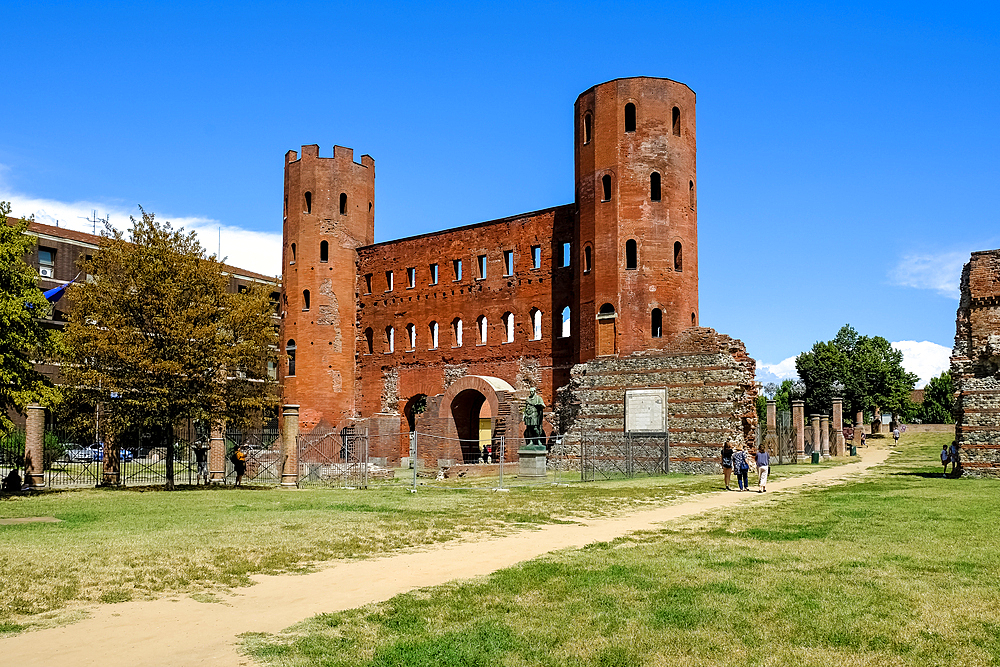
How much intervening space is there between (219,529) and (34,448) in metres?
15.3

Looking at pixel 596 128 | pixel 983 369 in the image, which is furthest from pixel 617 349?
pixel 983 369

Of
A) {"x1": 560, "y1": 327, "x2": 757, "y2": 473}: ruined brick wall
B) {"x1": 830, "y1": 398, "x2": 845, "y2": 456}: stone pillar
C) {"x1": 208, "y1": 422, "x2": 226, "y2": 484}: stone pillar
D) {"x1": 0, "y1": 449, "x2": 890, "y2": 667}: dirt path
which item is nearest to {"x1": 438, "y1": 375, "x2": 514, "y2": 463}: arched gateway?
{"x1": 560, "y1": 327, "x2": 757, "y2": 473}: ruined brick wall

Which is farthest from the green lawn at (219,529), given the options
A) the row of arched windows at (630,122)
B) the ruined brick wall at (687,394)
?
the row of arched windows at (630,122)

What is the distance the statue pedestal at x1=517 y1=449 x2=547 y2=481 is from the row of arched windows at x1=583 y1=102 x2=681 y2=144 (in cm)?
1469

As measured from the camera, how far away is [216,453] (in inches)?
1182

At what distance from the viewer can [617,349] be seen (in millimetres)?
35719

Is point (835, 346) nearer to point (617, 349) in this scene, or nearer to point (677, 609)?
point (617, 349)

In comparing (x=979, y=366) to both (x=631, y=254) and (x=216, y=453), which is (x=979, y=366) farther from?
(x=216, y=453)

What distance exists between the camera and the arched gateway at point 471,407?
127 feet

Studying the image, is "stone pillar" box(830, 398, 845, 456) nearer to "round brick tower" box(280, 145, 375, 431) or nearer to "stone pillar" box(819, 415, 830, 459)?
"stone pillar" box(819, 415, 830, 459)

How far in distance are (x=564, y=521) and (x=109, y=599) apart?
8321 millimetres

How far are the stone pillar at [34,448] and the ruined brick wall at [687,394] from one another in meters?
18.2

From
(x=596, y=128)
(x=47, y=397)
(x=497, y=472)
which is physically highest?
(x=596, y=128)

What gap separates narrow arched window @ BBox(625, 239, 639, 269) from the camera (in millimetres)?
35991
